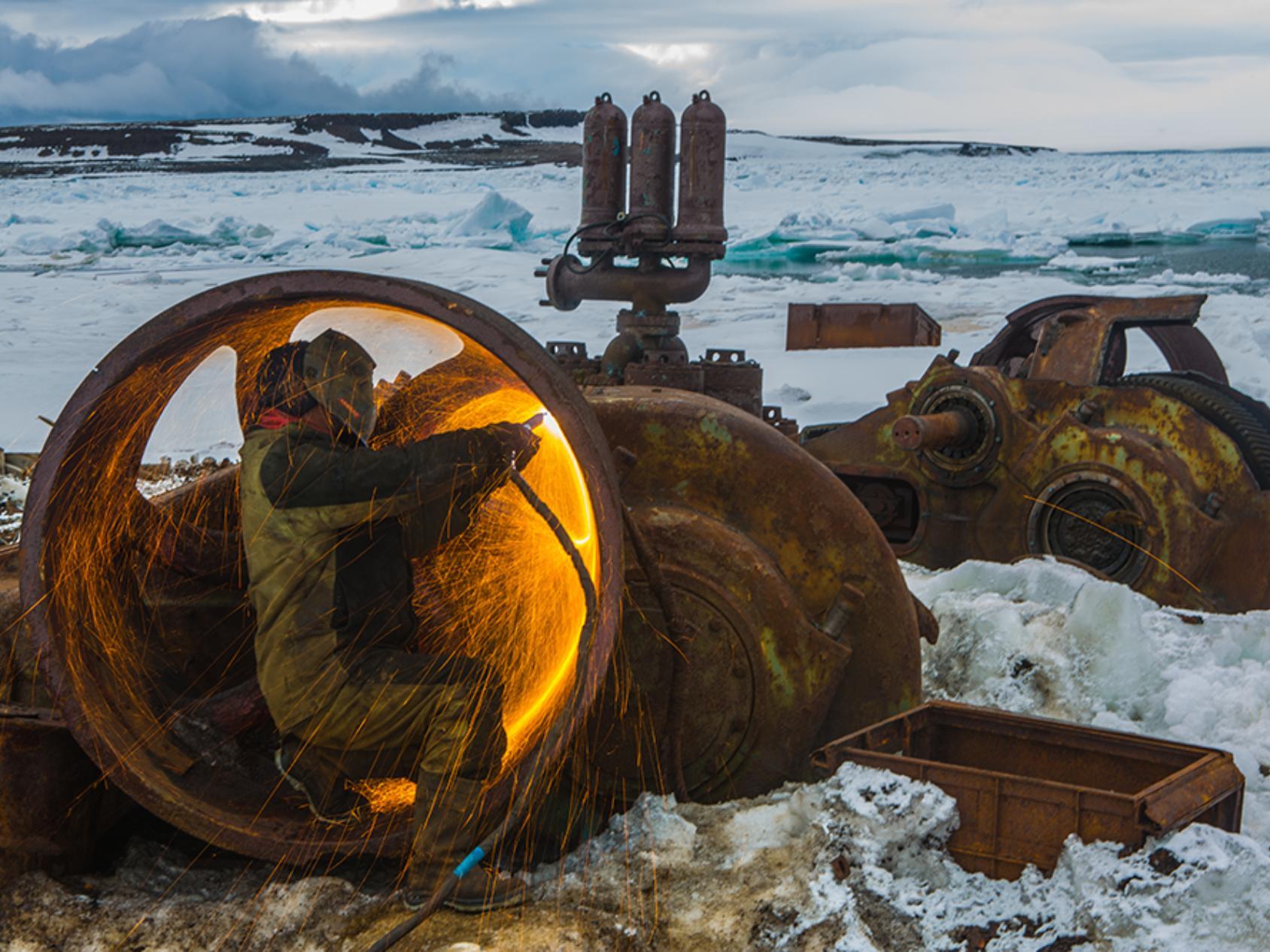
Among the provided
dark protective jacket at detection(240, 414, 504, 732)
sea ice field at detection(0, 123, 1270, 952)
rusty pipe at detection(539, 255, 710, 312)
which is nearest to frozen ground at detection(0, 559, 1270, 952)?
sea ice field at detection(0, 123, 1270, 952)

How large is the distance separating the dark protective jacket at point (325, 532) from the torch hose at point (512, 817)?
22 cm

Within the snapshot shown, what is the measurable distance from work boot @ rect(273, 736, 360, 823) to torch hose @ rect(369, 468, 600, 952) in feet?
1.44

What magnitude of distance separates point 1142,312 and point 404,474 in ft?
14.8

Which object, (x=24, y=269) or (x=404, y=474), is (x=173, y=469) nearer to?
(x=404, y=474)

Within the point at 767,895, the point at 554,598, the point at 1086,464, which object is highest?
the point at 1086,464

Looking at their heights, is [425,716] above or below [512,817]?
above

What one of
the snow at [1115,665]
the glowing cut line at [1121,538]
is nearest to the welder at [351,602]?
the snow at [1115,665]

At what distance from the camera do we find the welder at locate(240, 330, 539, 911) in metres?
3.00

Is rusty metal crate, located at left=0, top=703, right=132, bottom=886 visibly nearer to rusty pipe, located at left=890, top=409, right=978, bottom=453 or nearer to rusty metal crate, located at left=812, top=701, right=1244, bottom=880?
rusty metal crate, located at left=812, top=701, right=1244, bottom=880

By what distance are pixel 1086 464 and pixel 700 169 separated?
216cm

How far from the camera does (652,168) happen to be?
5.83m

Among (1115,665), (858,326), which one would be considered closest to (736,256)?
(858,326)

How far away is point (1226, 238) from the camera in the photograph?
22.0 metres

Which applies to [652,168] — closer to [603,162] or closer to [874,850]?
[603,162]
